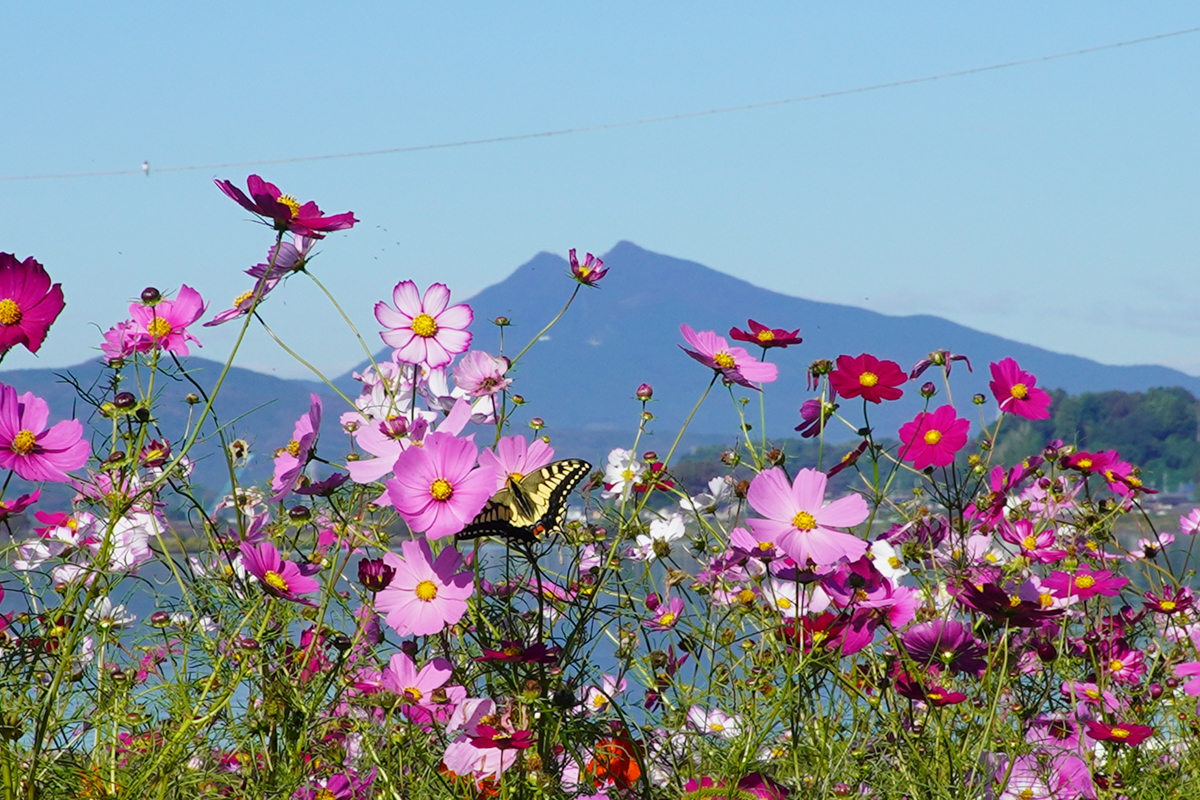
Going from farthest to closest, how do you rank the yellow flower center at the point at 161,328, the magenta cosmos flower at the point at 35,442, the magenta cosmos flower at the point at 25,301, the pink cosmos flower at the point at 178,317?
the pink cosmos flower at the point at 178,317 → the yellow flower center at the point at 161,328 → the magenta cosmos flower at the point at 35,442 → the magenta cosmos flower at the point at 25,301

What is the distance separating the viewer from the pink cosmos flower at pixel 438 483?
1163 millimetres

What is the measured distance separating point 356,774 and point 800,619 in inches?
24.3

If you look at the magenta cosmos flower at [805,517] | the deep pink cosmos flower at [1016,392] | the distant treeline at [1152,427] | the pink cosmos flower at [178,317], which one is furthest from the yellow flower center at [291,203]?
the distant treeline at [1152,427]

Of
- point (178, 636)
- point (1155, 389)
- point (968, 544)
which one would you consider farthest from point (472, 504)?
point (1155, 389)

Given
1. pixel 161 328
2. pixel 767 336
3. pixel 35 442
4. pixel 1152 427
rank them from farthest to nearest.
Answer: pixel 1152 427
pixel 767 336
pixel 161 328
pixel 35 442

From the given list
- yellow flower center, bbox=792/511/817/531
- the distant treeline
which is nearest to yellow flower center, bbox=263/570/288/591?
yellow flower center, bbox=792/511/817/531

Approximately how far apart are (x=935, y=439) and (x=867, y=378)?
142 mm

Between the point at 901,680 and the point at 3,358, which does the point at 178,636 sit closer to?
the point at 3,358

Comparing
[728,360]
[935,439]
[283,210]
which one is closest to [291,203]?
[283,210]

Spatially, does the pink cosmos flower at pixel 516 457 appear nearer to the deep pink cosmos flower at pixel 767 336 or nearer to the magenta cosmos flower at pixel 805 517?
the magenta cosmos flower at pixel 805 517

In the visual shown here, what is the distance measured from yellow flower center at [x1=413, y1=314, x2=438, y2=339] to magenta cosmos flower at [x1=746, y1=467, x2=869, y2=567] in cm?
48

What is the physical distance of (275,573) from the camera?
1.37 m

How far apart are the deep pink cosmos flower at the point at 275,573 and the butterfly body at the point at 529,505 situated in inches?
8.1

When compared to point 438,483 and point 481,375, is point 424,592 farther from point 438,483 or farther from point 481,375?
point 481,375
